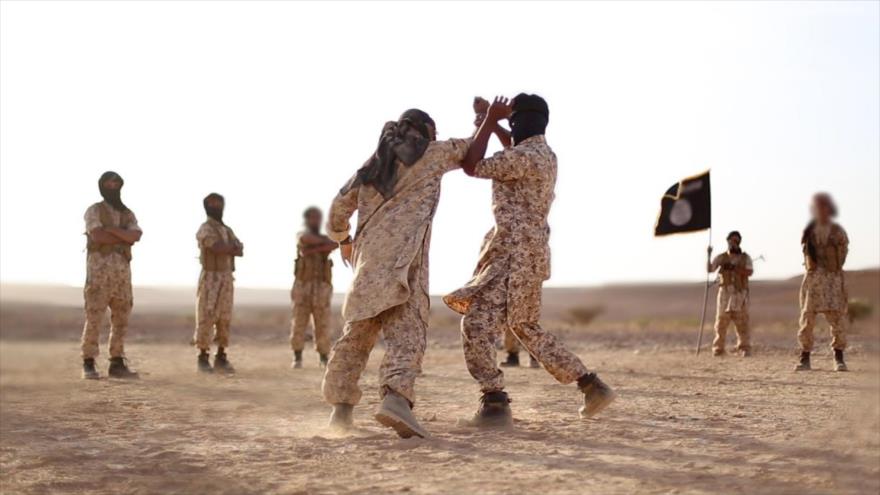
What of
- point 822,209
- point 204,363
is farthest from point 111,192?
point 822,209

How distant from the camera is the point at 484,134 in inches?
235

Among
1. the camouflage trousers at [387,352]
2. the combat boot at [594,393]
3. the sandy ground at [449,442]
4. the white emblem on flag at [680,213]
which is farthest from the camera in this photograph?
the white emblem on flag at [680,213]

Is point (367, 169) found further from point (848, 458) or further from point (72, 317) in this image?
point (72, 317)

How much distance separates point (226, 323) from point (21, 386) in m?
2.76

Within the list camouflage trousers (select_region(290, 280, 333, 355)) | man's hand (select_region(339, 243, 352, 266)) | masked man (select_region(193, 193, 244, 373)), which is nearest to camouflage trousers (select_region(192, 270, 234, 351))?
masked man (select_region(193, 193, 244, 373))

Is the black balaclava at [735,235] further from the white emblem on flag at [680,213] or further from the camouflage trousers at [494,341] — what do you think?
the camouflage trousers at [494,341]

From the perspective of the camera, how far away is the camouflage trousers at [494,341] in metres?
6.00

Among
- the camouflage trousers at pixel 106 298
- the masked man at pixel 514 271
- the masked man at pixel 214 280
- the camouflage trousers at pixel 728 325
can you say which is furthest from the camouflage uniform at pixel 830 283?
the camouflage trousers at pixel 106 298

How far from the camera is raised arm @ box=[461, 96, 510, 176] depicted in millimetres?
5898

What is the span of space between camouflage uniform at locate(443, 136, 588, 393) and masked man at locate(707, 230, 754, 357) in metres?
10.1

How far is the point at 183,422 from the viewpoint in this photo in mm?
6953

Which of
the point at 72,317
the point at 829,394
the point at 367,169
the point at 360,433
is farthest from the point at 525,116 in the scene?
the point at 72,317

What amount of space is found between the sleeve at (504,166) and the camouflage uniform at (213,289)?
6671 mm

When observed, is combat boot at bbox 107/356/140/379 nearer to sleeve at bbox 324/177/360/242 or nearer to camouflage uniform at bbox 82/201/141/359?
camouflage uniform at bbox 82/201/141/359
